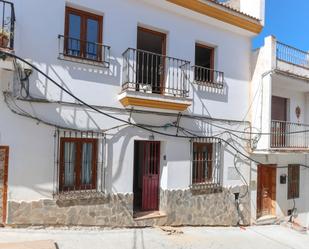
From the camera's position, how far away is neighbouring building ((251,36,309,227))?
1031cm

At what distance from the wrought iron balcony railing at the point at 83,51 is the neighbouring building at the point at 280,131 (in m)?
5.65

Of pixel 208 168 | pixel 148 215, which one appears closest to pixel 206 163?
pixel 208 168

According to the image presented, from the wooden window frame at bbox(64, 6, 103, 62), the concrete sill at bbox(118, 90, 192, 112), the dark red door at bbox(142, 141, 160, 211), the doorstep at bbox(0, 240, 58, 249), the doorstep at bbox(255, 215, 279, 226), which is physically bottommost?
the doorstep at bbox(255, 215, 279, 226)

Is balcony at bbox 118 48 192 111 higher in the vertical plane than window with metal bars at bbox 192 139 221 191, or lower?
higher

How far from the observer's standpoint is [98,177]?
304 inches

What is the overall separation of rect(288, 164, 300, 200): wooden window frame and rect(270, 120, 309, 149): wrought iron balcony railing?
1.19m

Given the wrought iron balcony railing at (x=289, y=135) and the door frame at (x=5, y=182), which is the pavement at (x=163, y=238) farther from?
the wrought iron balcony railing at (x=289, y=135)

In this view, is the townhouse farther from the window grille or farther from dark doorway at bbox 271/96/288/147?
dark doorway at bbox 271/96/288/147

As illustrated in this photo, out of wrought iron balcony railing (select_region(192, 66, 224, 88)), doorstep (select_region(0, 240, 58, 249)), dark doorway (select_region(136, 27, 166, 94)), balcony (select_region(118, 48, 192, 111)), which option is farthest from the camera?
wrought iron balcony railing (select_region(192, 66, 224, 88))

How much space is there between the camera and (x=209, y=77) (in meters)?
10.1

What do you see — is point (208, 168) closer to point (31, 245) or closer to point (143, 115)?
point (143, 115)

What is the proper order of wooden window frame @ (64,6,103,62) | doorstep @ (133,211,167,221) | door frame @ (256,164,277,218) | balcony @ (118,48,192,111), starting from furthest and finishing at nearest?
door frame @ (256,164,277,218) → doorstep @ (133,211,167,221) → balcony @ (118,48,192,111) → wooden window frame @ (64,6,103,62)

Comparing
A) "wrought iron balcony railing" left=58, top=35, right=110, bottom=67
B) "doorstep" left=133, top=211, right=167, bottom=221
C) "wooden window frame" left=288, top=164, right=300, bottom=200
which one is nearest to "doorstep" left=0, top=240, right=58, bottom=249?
"doorstep" left=133, top=211, right=167, bottom=221

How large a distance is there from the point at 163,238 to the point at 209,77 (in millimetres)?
5408
